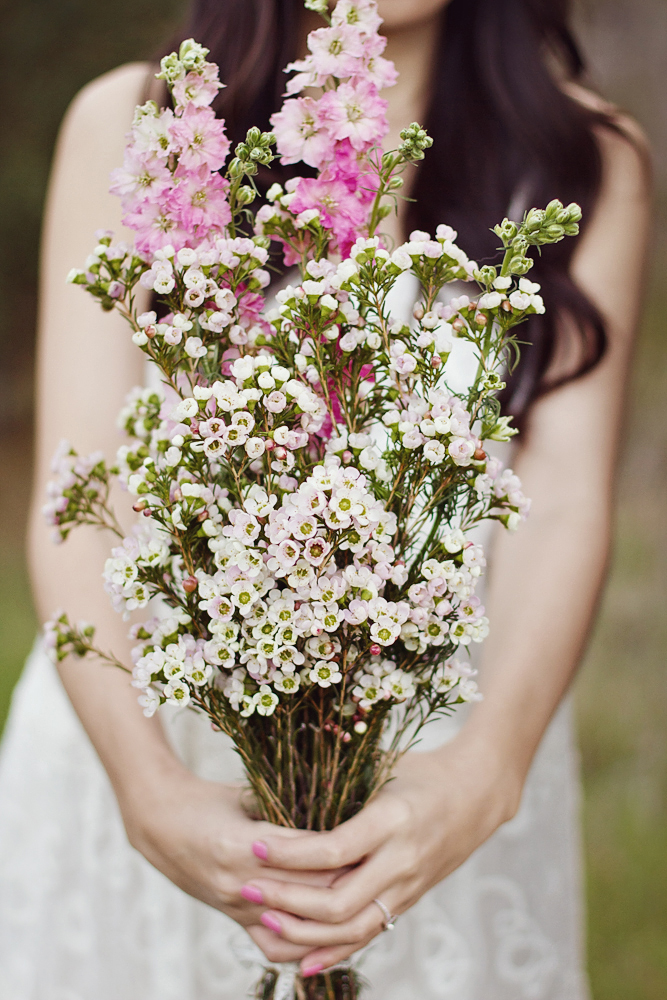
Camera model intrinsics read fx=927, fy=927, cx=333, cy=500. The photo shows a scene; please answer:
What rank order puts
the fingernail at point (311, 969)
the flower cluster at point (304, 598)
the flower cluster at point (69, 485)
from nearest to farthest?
the flower cluster at point (304, 598) → the flower cluster at point (69, 485) → the fingernail at point (311, 969)

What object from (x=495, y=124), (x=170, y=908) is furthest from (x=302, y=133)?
(x=170, y=908)

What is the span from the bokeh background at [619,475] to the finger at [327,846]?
6.16ft

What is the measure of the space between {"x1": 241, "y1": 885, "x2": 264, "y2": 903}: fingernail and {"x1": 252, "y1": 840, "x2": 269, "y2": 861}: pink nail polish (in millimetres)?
54

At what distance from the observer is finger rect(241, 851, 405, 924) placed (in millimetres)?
958

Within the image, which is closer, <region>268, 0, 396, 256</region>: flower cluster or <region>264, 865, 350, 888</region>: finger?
<region>268, 0, 396, 256</region>: flower cluster

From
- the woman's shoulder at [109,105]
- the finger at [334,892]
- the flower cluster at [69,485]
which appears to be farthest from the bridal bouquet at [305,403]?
the woman's shoulder at [109,105]

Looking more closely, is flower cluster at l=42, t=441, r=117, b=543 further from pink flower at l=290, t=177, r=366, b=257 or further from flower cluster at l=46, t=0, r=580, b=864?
pink flower at l=290, t=177, r=366, b=257

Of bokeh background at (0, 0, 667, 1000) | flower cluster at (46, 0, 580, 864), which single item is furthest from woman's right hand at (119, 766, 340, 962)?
bokeh background at (0, 0, 667, 1000)

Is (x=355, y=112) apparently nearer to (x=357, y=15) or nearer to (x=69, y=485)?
(x=357, y=15)

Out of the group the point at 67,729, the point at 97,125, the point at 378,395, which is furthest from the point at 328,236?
the point at 67,729

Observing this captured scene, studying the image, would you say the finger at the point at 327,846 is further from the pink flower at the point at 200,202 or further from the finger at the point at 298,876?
the pink flower at the point at 200,202

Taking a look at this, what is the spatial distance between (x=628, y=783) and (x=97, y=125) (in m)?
2.89

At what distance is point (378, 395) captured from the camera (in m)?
0.81

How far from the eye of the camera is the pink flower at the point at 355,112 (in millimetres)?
721
